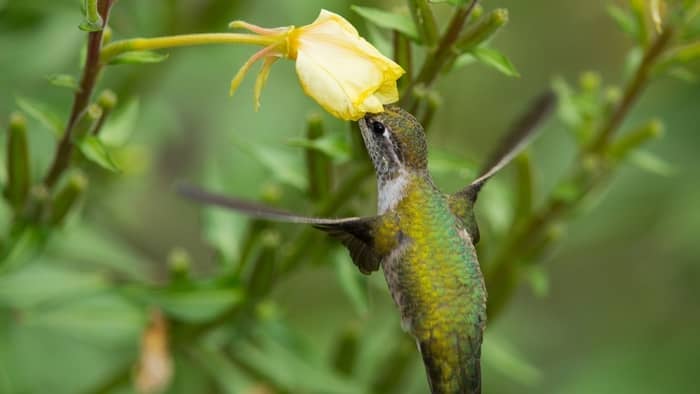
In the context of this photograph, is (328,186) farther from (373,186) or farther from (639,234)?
(639,234)

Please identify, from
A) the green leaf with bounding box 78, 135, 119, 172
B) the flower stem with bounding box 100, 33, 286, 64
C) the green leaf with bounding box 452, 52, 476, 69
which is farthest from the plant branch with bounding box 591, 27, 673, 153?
the green leaf with bounding box 78, 135, 119, 172

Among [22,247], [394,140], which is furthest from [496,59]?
[22,247]

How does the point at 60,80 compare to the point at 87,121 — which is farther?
the point at 87,121

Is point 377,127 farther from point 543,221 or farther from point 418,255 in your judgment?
point 543,221

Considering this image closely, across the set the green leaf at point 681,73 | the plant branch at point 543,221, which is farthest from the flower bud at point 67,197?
the green leaf at point 681,73

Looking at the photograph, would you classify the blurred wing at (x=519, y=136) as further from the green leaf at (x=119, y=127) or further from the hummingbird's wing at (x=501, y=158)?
the green leaf at (x=119, y=127)

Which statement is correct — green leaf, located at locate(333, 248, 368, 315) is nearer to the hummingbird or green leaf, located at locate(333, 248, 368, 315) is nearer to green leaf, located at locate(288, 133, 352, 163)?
green leaf, located at locate(288, 133, 352, 163)
